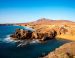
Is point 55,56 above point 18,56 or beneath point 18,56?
above

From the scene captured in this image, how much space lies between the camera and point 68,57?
26281 millimetres

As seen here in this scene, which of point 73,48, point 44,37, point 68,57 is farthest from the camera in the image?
point 44,37

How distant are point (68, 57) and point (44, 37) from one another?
3725cm

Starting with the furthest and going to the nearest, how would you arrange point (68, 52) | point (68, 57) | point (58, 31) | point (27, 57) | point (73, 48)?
point (58, 31) → point (27, 57) → point (73, 48) → point (68, 52) → point (68, 57)

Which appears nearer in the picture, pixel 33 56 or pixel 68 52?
pixel 68 52

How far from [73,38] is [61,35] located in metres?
8.10

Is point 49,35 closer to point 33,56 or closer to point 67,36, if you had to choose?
point 67,36

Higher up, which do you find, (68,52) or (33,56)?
(68,52)

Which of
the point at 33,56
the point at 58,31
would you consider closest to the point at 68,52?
the point at 33,56

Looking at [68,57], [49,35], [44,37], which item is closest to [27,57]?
[68,57]

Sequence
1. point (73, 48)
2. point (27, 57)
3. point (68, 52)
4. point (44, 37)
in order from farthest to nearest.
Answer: point (44, 37), point (27, 57), point (73, 48), point (68, 52)

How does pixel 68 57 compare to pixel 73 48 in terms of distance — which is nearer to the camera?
pixel 68 57

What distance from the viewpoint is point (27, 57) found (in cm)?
3575

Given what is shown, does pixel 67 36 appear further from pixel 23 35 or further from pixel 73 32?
pixel 23 35
